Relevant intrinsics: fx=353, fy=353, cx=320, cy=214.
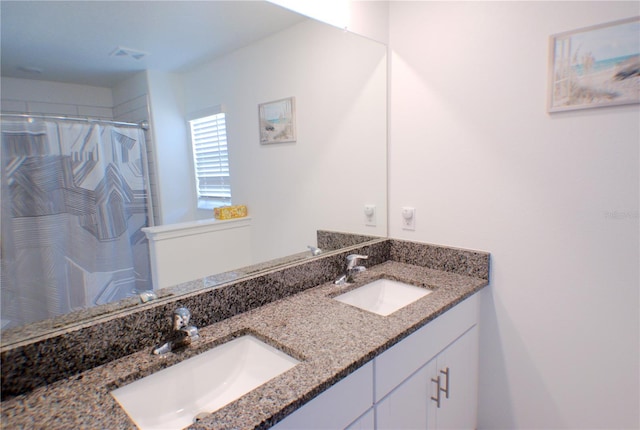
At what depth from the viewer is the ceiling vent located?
37.8 inches

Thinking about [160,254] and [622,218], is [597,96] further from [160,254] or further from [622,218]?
[160,254]

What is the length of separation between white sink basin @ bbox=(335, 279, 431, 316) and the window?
69cm

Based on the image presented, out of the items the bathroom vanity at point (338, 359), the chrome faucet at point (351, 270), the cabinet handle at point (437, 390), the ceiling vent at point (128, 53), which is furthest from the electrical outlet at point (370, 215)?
the ceiling vent at point (128, 53)

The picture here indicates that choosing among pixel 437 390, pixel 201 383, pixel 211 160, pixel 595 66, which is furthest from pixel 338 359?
pixel 595 66

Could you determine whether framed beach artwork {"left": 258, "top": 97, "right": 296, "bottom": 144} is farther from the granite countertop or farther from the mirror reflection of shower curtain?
the granite countertop

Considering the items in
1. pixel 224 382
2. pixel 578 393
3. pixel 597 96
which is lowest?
pixel 578 393

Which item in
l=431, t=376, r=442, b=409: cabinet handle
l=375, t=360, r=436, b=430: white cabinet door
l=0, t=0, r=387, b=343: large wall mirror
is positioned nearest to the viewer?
l=0, t=0, r=387, b=343: large wall mirror

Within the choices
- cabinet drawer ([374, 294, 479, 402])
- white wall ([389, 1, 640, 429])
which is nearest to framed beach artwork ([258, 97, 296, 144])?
white wall ([389, 1, 640, 429])

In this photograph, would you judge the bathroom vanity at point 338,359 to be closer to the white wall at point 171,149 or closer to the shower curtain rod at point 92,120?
the white wall at point 171,149

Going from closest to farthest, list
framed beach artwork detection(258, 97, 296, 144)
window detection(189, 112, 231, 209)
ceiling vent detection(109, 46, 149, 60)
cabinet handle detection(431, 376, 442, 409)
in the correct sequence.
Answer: ceiling vent detection(109, 46, 149, 60) < window detection(189, 112, 231, 209) < cabinet handle detection(431, 376, 442, 409) < framed beach artwork detection(258, 97, 296, 144)

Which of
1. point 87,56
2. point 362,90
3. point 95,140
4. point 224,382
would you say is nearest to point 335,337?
point 224,382

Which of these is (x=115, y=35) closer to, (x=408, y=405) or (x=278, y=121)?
(x=278, y=121)

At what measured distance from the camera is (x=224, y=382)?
1.03m

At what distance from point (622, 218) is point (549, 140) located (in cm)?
36
